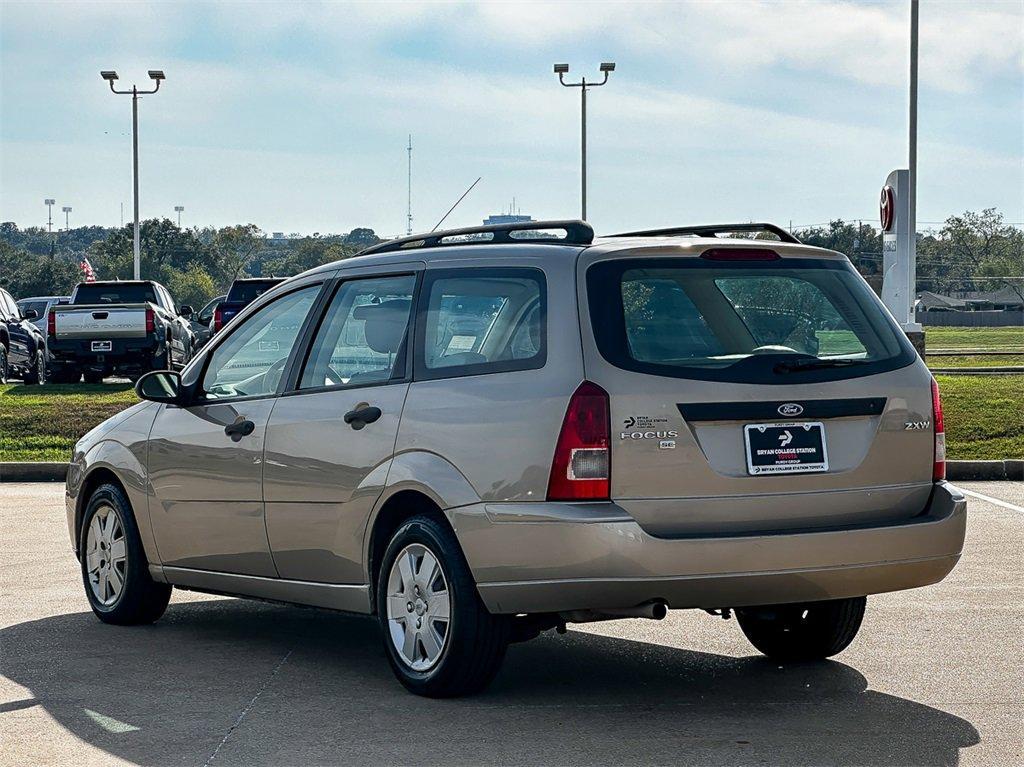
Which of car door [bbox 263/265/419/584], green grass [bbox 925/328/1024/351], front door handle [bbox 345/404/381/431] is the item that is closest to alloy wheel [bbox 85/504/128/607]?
car door [bbox 263/265/419/584]

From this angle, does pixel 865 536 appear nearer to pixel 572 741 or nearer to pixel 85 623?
pixel 572 741

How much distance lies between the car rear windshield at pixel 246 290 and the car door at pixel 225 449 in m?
21.3

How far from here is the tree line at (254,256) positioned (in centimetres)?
10931

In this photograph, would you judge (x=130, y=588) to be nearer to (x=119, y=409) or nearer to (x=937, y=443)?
(x=937, y=443)

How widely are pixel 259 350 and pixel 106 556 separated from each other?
59.0 inches

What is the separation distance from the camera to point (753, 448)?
6.22 meters

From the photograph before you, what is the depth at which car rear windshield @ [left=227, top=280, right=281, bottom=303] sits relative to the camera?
29656 millimetres

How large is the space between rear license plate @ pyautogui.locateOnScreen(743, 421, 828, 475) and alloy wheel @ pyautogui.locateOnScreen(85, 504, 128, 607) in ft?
12.2

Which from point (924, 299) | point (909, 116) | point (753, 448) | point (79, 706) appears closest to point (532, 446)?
point (753, 448)

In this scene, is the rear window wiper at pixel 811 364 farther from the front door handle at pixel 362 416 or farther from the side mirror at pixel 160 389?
the side mirror at pixel 160 389

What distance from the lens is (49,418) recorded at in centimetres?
2002

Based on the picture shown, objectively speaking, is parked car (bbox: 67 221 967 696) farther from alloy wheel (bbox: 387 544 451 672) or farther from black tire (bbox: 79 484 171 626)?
black tire (bbox: 79 484 171 626)

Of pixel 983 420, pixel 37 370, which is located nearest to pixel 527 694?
pixel 983 420

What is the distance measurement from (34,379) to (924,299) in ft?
422
